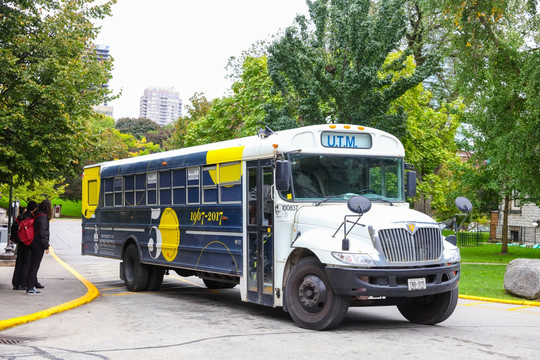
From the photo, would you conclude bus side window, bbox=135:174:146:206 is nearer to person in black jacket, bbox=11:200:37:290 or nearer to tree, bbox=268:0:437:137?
person in black jacket, bbox=11:200:37:290

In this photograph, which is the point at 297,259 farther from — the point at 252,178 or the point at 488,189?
the point at 488,189

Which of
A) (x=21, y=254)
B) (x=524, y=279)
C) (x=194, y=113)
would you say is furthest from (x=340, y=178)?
(x=194, y=113)

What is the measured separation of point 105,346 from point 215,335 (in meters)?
1.46

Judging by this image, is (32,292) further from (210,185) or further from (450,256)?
(450,256)

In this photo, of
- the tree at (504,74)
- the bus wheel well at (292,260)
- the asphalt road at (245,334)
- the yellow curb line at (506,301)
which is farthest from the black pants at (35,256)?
the tree at (504,74)

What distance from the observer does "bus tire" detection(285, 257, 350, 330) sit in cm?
873

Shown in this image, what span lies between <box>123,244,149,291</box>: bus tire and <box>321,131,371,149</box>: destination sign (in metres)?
5.91

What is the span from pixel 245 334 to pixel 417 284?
239 centimetres

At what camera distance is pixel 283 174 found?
368 inches

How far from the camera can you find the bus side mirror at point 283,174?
9.34 metres

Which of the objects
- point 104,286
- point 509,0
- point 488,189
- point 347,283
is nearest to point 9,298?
point 104,286

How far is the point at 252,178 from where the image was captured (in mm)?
10500

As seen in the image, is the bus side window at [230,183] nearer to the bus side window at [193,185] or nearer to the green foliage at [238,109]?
the bus side window at [193,185]

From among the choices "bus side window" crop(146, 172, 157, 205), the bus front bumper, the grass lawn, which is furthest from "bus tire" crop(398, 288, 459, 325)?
"bus side window" crop(146, 172, 157, 205)
